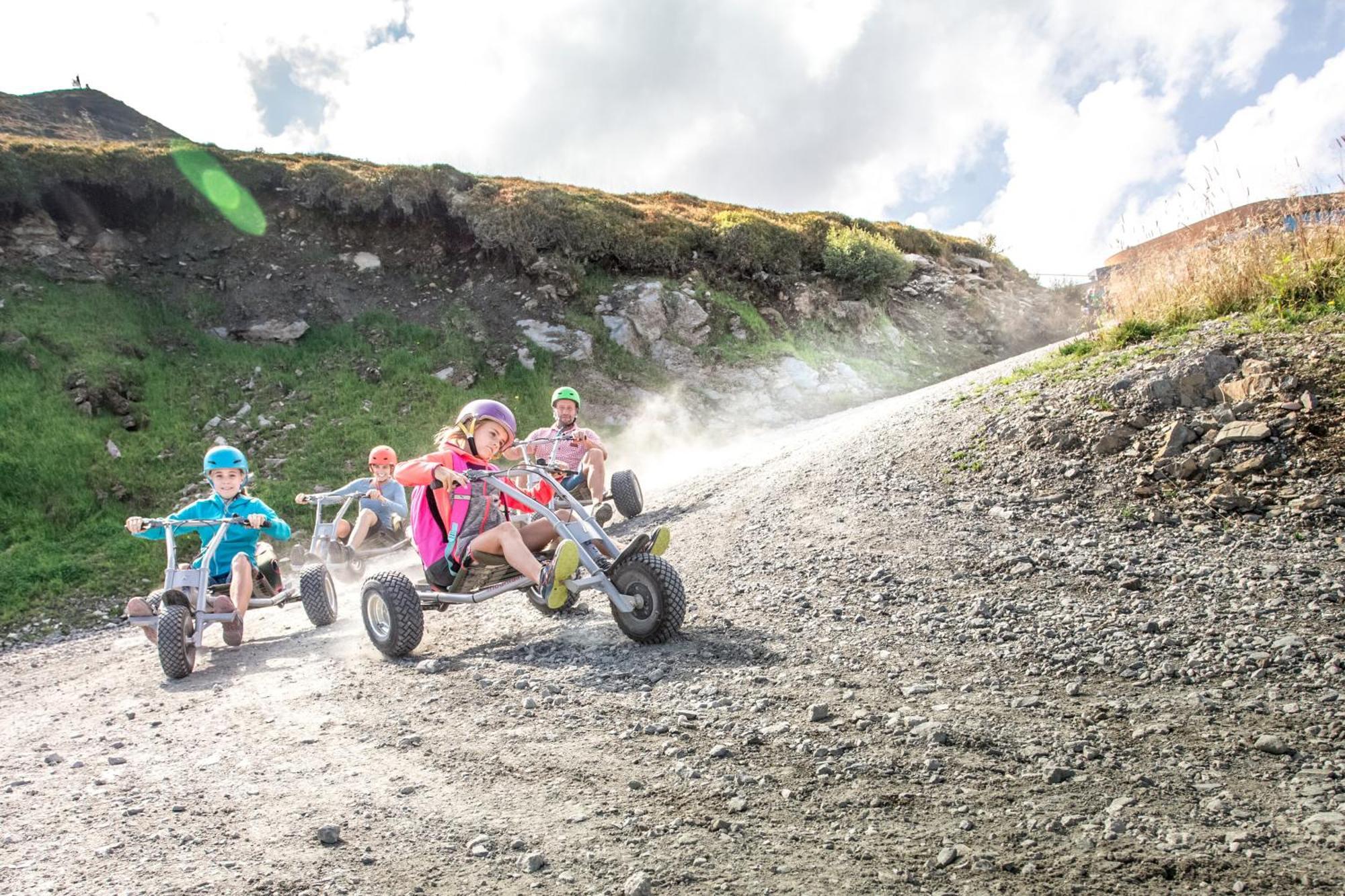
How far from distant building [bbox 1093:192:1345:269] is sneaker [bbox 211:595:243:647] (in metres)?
11.2

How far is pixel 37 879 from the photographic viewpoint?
3.16 m

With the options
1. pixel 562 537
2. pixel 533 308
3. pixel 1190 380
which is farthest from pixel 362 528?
pixel 533 308

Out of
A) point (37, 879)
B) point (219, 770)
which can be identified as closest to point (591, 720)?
point (219, 770)

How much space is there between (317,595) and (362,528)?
2.55 meters

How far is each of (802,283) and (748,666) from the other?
808 inches

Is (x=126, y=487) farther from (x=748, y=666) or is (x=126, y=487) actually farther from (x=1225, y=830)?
(x=1225, y=830)

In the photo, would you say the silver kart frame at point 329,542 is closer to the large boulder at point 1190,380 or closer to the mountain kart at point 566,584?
the mountain kart at point 566,584

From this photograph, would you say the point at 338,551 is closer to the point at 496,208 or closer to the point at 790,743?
the point at 790,743

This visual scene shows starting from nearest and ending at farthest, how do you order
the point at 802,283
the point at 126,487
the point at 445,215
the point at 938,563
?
the point at 938,563
the point at 126,487
the point at 445,215
the point at 802,283

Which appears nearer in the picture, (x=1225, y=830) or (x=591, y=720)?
(x=1225, y=830)

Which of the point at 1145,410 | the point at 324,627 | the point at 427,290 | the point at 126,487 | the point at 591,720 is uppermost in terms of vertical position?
the point at 427,290

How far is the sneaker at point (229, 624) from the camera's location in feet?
24.0

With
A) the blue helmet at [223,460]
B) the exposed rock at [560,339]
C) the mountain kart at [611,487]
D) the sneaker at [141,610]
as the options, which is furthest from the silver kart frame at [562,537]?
the exposed rock at [560,339]

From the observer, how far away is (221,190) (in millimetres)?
21812
